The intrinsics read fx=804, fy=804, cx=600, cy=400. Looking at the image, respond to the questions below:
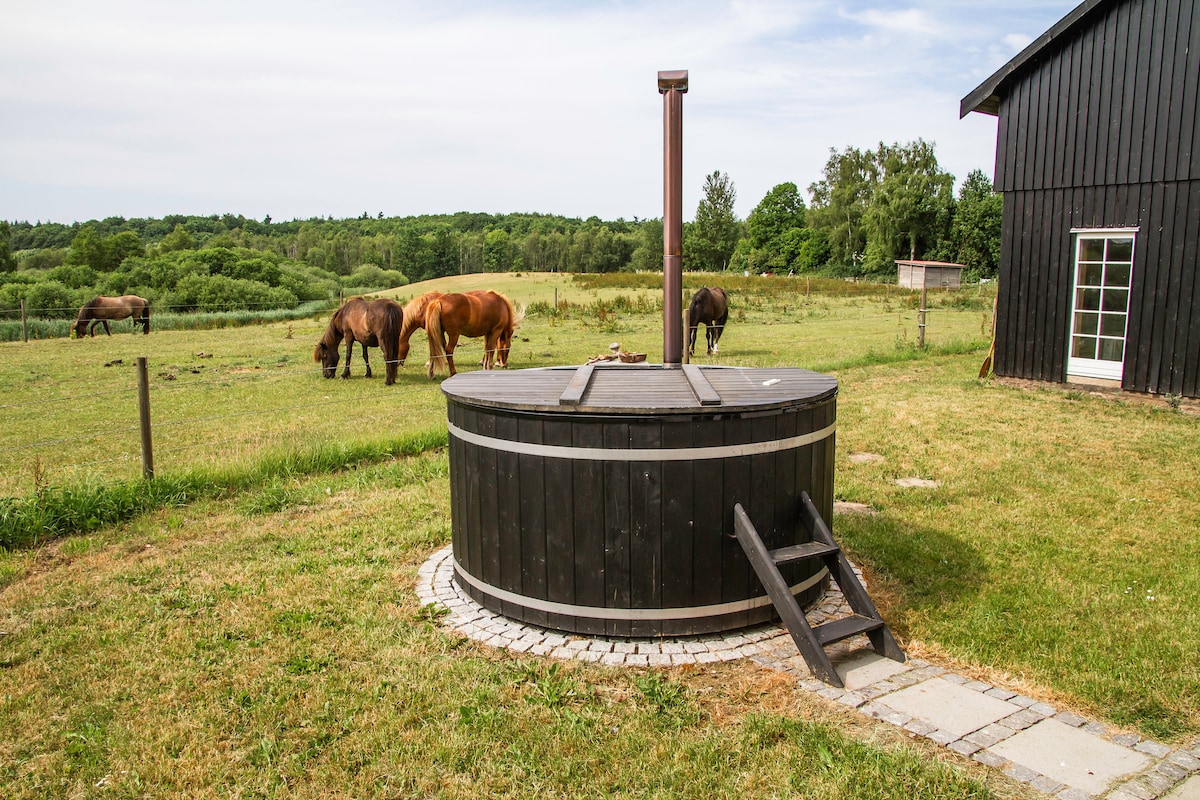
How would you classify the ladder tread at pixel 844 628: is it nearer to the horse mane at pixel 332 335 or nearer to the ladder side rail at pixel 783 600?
the ladder side rail at pixel 783 600

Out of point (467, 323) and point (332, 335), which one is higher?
point (467, 323)

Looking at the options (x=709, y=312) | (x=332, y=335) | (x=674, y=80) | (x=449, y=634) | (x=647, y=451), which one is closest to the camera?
(x=647, y=451)

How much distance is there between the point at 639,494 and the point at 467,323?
1116cm

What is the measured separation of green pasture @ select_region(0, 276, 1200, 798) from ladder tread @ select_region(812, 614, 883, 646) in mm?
281

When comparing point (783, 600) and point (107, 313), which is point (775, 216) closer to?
point (107, 313)

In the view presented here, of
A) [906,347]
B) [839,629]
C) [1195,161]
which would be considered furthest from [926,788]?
[906,347]

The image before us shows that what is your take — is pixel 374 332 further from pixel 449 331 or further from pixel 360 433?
pixel 360 433

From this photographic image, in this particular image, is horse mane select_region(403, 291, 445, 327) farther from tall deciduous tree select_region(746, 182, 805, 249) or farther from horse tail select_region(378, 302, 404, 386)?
tall deciduous tree select_region(746, 182, 805, 249)

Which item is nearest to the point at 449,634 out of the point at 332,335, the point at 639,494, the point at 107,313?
the point at 639,494

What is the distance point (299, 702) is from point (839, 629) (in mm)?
2460

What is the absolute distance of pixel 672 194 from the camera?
16.2ft

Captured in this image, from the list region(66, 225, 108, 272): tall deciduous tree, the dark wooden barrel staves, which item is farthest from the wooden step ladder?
region(66, 225, 108, 272): tall deciduous tree

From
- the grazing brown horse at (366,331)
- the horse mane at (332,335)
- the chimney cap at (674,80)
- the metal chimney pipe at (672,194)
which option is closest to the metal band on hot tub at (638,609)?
the metal chimney pipe at (672,194)

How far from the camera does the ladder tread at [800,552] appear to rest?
388 cm
